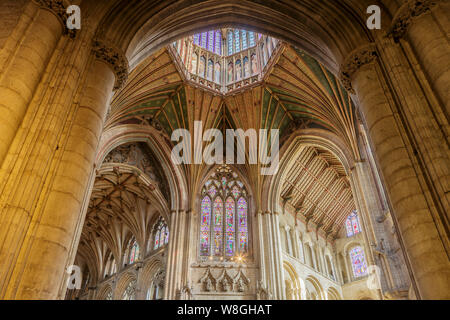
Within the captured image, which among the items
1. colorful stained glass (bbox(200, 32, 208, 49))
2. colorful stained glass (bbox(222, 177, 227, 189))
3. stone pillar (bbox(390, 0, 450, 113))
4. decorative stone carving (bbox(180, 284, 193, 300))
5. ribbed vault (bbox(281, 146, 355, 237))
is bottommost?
decorative stone carving (bbox(180, 284, 193, 300))

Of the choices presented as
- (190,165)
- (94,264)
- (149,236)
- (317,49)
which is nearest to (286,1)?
(317,49)

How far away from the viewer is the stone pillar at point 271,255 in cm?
1501

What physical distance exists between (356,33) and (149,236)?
17.7 meters

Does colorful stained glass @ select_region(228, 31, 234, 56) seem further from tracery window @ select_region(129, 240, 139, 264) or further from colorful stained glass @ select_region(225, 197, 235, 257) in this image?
tracery window @ select_region(129, 240, 139, 264)

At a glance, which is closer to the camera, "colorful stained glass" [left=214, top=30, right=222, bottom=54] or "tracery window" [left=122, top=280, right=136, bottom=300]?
"colorful stained glass" [left=214, top=30, right=222, bottom=54]

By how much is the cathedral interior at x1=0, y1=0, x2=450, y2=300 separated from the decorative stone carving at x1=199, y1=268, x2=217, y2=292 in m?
0.05

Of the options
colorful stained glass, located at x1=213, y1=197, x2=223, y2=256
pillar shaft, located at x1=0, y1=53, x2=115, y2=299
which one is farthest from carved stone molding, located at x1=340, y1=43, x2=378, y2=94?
colorful stained glass, located at x1=213, y1=197, x2=223, y2=256

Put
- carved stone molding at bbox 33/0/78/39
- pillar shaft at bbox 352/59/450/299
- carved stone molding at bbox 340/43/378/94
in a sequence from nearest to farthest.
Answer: pillar shaft at bbox 352/59/450/299 → carved stone molding at bbox 33/0/78/39 → carved stone molding at bbox 340/43/378/94

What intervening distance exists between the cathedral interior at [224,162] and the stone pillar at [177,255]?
6cm

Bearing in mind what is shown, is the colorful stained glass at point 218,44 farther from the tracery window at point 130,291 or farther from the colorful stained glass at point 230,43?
the tracery window at point 130,291

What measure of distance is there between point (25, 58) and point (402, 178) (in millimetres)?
5941

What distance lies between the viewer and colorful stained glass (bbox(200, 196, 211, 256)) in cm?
1652

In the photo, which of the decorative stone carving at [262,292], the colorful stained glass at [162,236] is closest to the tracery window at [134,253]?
the colorful stained glass at [162,236]

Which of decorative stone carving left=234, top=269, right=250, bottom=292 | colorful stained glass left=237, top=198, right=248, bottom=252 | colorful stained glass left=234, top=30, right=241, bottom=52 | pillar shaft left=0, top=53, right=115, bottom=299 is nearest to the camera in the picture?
pillar shaft left=0, top=53, right=115, bottom=299
